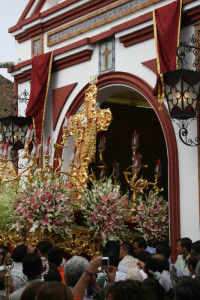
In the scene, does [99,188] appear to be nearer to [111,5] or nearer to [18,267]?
[18,267]

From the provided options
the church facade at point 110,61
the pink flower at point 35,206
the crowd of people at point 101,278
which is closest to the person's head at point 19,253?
the crowd of people at point 101,278

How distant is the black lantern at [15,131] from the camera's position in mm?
12359

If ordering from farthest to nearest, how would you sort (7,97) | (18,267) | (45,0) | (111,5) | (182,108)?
(7,97) < (45,0) < (111,5) < (182,108) < (18,267)

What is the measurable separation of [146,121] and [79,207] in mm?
6124

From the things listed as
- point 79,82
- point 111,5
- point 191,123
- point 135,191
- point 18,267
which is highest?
point 111,5

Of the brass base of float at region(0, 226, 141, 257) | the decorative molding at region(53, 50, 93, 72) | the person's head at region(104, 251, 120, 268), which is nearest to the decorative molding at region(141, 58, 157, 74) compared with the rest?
the decorative molding at region(53, 50, 93, 72)

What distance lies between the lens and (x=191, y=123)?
973 centimetres

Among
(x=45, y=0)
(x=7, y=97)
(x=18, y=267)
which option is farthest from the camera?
(x=7, y=97)

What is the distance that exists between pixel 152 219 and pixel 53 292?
6697 mm

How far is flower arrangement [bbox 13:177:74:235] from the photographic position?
29.0 feet

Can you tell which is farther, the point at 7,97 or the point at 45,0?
the point at 7,97

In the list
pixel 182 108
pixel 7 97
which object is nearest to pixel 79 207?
pixel 182 108

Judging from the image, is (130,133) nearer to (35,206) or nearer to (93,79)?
(93,79)

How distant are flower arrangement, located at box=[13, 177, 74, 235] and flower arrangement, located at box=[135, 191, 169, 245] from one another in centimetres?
136
